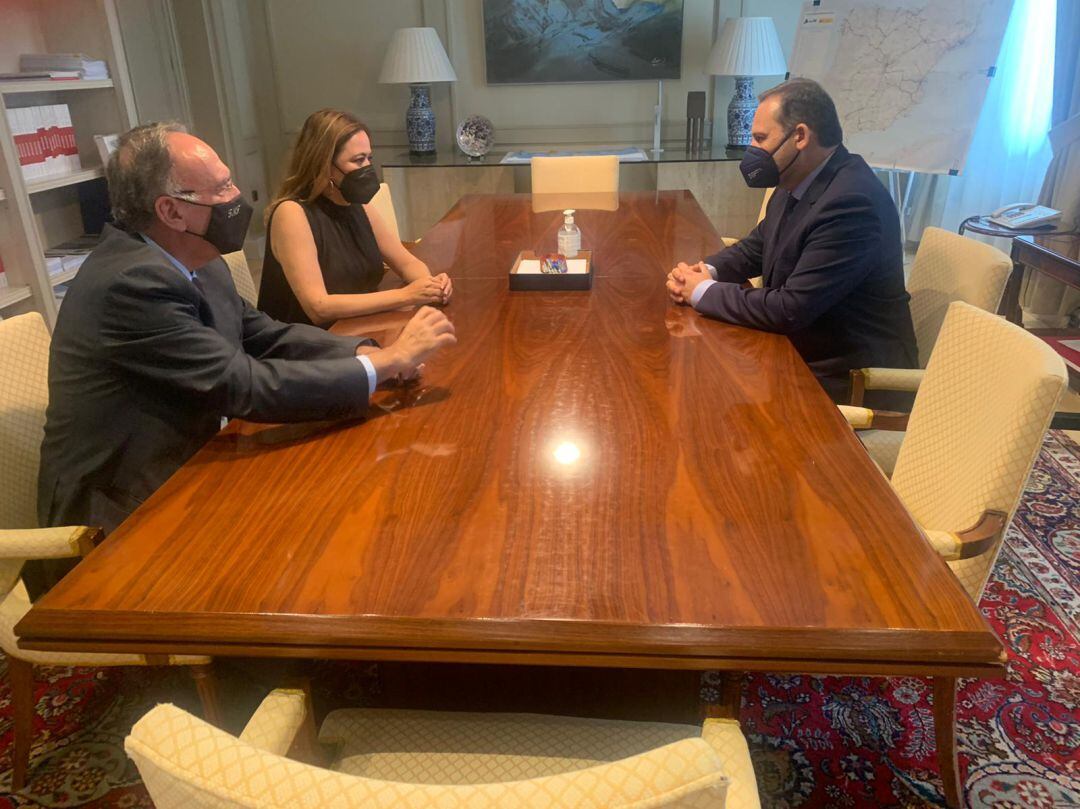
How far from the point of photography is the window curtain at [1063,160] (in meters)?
3.59

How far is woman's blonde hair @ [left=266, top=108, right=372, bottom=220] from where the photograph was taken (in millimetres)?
2098

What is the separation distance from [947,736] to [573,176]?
2857mm

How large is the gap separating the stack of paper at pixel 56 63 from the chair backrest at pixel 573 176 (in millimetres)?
1856

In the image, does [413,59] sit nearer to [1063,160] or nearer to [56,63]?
[56,63]

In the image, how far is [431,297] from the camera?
80.7 inches

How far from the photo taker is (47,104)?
11.2 ft

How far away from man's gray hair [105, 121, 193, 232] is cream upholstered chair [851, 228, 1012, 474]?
1500 millimetres

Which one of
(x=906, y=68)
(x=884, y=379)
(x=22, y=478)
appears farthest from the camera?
(x=906, y=68)

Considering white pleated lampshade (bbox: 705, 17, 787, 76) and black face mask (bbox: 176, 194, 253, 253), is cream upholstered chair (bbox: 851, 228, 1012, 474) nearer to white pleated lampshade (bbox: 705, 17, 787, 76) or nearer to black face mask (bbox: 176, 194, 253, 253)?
black face mask (bbox: 176, 194, 253, 253)

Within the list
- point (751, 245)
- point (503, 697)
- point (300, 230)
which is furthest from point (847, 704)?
point (300, 230)

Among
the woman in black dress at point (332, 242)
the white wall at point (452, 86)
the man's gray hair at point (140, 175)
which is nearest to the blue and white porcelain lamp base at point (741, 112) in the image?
the white wall at point (452, 86)

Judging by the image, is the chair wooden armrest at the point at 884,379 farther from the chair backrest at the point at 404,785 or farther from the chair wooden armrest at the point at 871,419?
the chair backrest at the point at 404,785

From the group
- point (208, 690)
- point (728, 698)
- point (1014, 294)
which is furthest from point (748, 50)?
point (208, 690)

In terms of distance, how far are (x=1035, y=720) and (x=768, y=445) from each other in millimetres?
934
